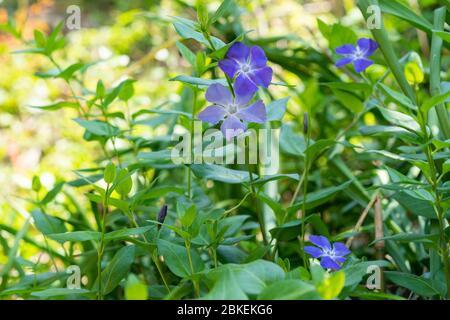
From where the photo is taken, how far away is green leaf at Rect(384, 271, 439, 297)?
647 millimetres

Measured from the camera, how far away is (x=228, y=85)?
0.63m

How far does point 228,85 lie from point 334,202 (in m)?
0.59

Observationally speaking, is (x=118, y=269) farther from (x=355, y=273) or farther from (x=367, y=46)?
(x=367, y=46)

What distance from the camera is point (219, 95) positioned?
2.01ft

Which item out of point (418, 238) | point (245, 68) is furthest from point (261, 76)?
point (418, 238)

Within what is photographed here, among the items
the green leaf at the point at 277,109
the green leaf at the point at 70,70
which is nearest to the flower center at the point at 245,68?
the green leaf at the point at 277,109

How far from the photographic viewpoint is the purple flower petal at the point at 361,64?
0.78 meters

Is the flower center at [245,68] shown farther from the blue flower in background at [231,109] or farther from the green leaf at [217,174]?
the green leaf at [217,174]

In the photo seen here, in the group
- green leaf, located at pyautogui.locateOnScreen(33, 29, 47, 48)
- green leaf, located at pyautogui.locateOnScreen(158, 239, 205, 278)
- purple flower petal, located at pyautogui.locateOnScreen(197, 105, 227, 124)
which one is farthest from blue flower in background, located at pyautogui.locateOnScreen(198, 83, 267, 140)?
green leaf, located at pyautogui.locateOnScreen(33, 29, 47, 48)

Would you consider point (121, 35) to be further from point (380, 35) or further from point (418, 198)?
point (418, 198)

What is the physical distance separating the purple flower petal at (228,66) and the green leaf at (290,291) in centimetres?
21

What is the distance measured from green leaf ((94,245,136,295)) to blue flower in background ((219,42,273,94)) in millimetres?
201
